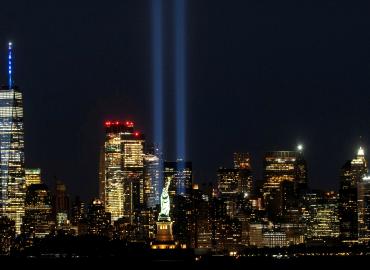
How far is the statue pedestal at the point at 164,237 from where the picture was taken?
15355cm

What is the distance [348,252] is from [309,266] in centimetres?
2878

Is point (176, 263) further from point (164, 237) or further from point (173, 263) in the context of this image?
point (164, 237)

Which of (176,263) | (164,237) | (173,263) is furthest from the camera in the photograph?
(164,237)

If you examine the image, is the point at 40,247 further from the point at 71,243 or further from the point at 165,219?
the point at 165,219

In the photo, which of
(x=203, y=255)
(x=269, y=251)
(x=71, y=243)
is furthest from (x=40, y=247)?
(x=269, y=251)

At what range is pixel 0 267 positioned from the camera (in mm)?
146000

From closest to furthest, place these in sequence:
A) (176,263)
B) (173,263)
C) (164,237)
→ 1. (176,263)
2. (173,263)
3. (164,237)

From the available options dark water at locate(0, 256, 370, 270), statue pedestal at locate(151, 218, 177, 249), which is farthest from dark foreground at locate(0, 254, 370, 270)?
statue pedestal at locate(151, 218, 177, 249)

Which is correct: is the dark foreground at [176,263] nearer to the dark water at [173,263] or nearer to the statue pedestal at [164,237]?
the dark water at [173,263]

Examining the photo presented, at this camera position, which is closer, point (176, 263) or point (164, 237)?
point (176, 263)

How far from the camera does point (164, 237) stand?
15475 cm

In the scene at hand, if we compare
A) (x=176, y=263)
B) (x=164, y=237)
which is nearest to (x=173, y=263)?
(x=176, y=263)

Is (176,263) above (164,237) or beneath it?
beneath

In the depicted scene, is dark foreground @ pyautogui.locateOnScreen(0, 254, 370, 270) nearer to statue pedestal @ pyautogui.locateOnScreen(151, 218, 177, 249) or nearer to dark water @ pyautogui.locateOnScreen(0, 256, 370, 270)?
dark water @ pyautogui.locateOnScreen(0, 256, 370, 270)
